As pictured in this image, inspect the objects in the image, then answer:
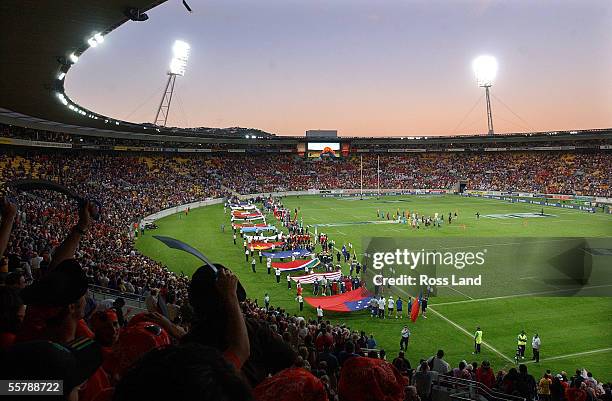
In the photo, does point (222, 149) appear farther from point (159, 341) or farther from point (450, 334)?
point (159, 341)

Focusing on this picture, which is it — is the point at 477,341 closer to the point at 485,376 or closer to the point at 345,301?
the point at 485,376

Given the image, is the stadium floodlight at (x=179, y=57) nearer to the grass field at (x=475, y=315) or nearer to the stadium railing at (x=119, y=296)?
the grass field at (x=475, y=315)

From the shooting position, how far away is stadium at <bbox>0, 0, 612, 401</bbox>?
2.39 meters

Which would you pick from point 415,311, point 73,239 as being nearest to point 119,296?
point 73,239

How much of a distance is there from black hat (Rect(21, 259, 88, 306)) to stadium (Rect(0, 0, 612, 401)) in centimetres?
1

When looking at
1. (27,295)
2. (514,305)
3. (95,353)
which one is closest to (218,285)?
(95,353)

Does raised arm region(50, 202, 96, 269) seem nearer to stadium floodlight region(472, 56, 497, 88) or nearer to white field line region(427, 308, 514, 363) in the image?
white field line region(427, 308, 514, 363)

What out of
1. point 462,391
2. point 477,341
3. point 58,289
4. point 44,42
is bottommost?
point 477,341

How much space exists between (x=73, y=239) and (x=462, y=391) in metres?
7.66

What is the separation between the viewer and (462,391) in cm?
927

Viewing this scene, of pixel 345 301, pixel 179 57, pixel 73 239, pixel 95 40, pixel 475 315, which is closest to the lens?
pixel 73 239

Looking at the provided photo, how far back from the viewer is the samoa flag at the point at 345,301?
19.8 metres

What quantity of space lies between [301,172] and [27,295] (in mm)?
81282

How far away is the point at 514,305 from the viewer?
21.2 meters
